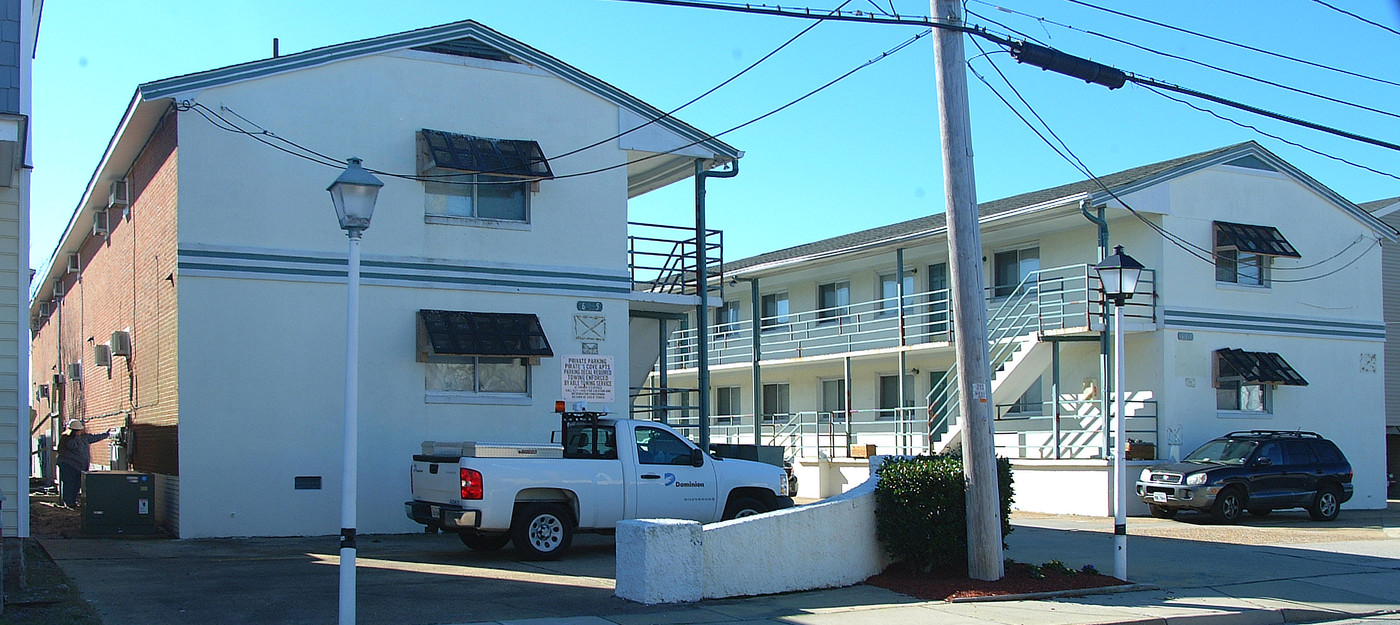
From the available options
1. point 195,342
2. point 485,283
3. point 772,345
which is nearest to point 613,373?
point 485,283

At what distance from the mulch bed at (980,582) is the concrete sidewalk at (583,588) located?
28 cm

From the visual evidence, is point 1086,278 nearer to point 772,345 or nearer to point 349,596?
point 772,345

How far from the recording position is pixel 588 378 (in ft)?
63.3

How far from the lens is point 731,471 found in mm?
15961

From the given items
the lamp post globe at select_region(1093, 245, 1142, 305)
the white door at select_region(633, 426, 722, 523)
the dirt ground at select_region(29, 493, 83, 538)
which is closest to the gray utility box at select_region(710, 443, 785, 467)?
the white door at select_region(633, 426, 722, 523)

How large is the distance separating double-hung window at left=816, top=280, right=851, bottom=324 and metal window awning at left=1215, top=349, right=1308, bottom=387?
10.2 meters

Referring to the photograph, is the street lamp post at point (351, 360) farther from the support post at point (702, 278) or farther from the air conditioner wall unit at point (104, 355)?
the air conditioner wall unit at point (104, 355)

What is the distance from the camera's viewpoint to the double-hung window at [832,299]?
3334 cm

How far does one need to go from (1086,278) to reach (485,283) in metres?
11.7

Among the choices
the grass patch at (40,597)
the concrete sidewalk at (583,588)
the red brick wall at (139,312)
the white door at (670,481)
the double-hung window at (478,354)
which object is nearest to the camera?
the grass patch at (40,597)

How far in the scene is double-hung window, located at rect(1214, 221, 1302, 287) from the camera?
25.5 meters

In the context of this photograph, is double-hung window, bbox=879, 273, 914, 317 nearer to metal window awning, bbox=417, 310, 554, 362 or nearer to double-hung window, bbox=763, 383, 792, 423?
Answer: double-hung window, bbox=763, 383, 792, 423

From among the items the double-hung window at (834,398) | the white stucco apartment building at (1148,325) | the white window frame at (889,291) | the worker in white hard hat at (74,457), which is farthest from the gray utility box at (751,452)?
the double-hung window at (834,398)

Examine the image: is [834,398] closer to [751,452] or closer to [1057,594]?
[751,452]
